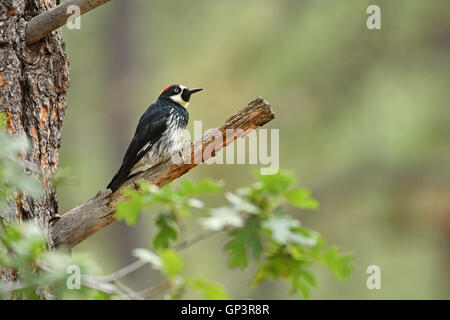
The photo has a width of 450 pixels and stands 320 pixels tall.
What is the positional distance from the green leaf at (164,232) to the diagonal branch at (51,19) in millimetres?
1299

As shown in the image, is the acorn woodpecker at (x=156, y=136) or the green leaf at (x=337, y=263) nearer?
the green leaf at (x=337, y=263)

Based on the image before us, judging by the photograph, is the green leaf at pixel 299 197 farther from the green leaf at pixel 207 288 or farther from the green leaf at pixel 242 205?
the green leaf at pixel 207 288

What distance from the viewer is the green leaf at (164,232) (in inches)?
74.9

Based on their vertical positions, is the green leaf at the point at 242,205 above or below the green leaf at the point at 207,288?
above

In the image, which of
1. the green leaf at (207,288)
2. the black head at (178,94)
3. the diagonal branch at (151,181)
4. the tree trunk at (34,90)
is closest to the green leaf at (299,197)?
the green leaf at (207,288)

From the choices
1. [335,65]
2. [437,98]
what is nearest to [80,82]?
[335,65]

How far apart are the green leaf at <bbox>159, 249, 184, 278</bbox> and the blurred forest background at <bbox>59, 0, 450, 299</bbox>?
639 centimetres

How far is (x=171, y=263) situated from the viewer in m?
1.42

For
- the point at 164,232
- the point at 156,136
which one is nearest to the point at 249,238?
the point at 164,232

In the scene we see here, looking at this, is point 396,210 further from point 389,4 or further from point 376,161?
point 389,4

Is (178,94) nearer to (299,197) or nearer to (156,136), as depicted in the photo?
(156,136)

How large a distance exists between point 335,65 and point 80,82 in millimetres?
4352

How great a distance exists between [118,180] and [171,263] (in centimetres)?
192

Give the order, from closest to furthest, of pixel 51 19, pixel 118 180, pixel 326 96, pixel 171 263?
pixel 171 263 → pixel 51 19 → pixel 118 180 → pixel 326 96
